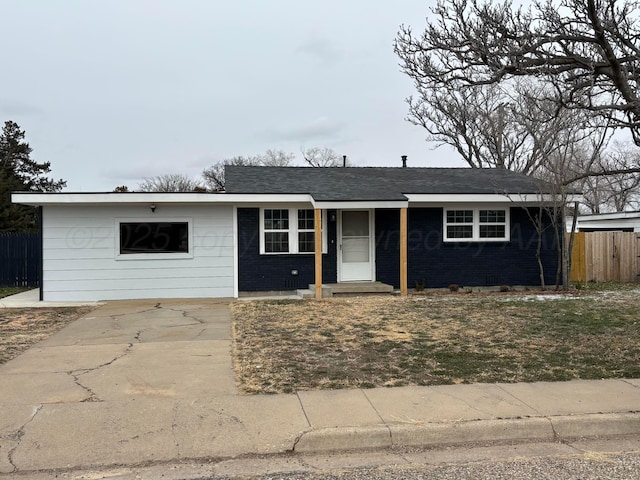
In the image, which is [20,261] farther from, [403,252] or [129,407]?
[129,407]

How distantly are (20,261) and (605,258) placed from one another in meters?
19.3

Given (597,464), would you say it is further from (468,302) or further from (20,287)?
(20,287)

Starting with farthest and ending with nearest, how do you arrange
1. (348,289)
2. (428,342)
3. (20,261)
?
(20,261) → (348,289) → (428,342)

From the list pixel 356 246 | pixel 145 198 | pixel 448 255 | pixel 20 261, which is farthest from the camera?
pixel 20 261

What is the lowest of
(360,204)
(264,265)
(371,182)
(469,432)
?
(469,432)

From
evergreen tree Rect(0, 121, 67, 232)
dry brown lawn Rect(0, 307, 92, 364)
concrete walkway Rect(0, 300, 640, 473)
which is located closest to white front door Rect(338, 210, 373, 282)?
dry brown lawn Rect(0, 307, 92, 364)

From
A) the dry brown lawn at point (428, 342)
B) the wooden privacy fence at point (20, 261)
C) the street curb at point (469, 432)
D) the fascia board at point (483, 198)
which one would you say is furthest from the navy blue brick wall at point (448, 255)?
the wooden privacy fence at point (20, 261)

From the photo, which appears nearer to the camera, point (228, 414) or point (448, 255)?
point (228, 414)

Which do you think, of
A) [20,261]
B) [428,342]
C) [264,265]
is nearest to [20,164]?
[20,261]

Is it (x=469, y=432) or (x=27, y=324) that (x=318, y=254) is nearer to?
(x=27, y=324)

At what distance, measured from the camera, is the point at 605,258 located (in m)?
18.3

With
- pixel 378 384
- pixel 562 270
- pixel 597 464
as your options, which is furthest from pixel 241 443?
pixel 562 270

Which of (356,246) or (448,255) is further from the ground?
(356,246)

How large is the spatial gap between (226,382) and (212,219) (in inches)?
348
